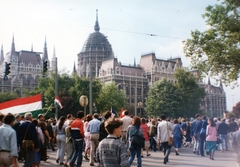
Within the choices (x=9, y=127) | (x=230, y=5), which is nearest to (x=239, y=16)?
(x=230, y=5)

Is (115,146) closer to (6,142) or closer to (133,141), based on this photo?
(6,142)

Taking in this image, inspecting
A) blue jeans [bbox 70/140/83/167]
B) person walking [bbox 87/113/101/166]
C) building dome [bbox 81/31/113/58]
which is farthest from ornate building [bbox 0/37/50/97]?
blue jeans [bbox 70/140/83/167]

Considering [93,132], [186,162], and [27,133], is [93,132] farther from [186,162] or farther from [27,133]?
[186,162]

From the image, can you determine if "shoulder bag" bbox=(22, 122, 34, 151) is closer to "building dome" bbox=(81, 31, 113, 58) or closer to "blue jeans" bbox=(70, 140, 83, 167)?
"blue jeans" bbox=(70, 140, 83, 167)

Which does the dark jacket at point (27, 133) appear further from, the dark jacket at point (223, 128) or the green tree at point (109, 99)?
the green tree at point (109, 99)

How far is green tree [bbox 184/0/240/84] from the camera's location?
20.1m

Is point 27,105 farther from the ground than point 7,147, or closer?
farther from the ground

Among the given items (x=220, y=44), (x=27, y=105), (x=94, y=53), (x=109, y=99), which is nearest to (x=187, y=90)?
(x=109, y=99)

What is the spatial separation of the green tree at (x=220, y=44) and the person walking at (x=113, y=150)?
17.0 m

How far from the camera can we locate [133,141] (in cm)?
1047

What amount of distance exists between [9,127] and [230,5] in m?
16.7

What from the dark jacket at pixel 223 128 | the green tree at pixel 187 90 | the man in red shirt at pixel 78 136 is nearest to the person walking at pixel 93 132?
the man in red shirt at pixel 78 136

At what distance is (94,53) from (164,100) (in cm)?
5722

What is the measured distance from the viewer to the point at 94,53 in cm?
12575
